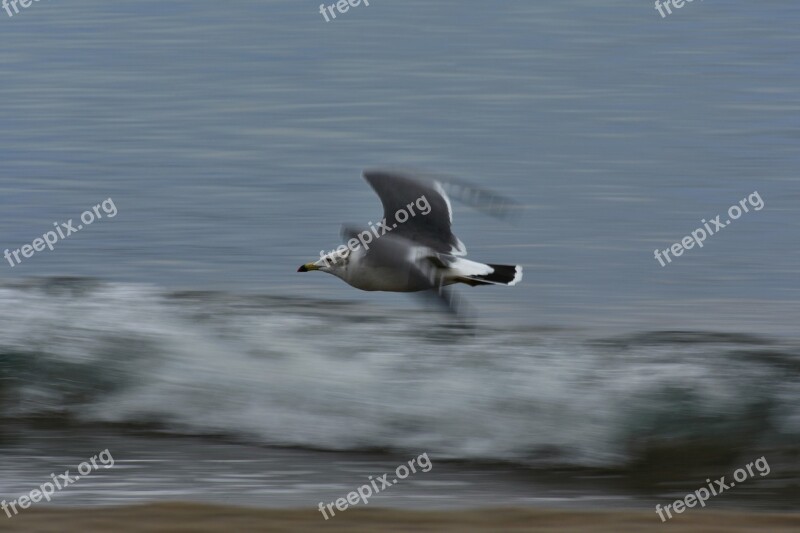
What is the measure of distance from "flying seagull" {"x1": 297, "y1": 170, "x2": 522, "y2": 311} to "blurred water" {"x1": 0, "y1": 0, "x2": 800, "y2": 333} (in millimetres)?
1711

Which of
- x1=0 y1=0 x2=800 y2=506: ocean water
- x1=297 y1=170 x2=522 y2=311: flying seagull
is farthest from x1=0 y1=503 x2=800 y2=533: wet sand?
x1=297 y1=170 x2=522 y2=311: flying seagull

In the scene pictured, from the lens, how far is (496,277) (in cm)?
759

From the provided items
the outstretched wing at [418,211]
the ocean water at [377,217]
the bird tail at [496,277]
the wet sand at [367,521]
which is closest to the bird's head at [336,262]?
the outstretched wing at [418,211]

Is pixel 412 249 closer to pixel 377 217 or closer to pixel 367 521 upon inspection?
pixel 377 217

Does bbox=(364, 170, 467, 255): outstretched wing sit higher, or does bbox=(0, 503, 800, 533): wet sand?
bbox=(364, 170, 467, 255): outstretched wing

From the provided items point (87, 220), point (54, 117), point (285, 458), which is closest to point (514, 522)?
point (285, 458)

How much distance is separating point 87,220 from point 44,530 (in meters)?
8.51

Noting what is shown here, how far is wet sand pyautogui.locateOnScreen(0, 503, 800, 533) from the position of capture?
559 centimetres

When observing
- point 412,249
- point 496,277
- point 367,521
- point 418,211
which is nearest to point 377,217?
point 418,211

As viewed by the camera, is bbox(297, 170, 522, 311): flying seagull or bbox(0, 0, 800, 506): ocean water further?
bbox(0, 0, 800, 506): ocean water

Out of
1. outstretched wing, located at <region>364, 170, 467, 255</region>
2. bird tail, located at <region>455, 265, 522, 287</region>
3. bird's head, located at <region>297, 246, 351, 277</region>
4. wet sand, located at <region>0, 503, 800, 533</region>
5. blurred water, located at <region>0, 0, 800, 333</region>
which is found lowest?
wet sand, located at <region>0, 503, 800, 533</region>

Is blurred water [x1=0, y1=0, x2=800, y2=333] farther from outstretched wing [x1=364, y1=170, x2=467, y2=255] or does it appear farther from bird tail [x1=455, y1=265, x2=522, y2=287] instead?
bird tail [x1=455, y1=265, x2=522, y2=287]

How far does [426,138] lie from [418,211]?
31.0 feet

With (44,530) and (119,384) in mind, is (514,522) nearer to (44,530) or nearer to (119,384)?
(44,530)
